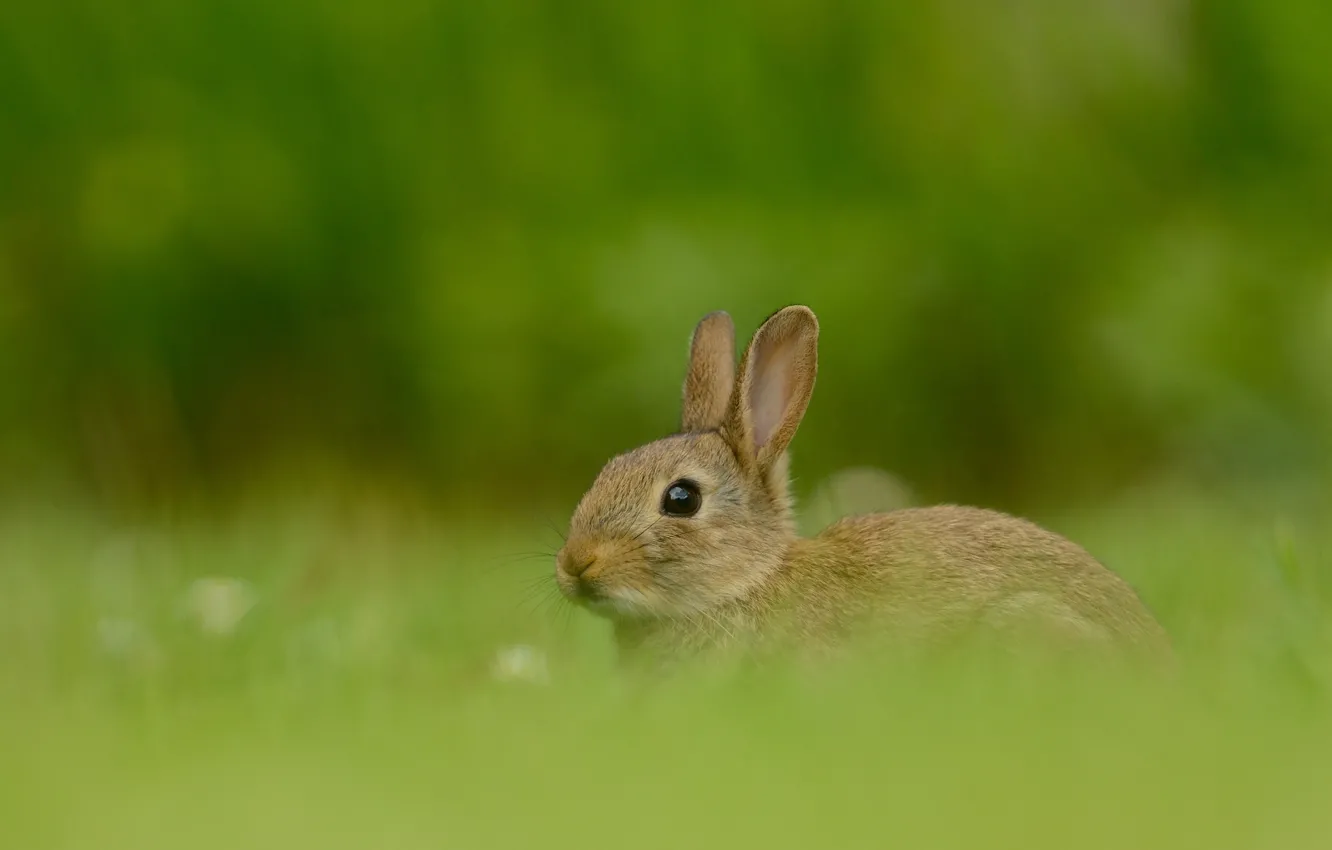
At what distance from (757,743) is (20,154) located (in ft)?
21.4

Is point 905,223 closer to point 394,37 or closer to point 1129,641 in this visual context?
point 394,37

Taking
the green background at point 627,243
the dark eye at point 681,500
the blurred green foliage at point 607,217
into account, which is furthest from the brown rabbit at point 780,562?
the blurred green foliage at point 607,217

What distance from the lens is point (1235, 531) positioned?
596cm

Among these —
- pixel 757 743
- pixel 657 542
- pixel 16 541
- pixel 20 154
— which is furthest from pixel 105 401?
pixel 757 743

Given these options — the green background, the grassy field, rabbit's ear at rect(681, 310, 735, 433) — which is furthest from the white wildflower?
the green background

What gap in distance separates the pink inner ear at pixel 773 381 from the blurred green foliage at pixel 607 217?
10.1ft

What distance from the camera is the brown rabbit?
407 centimetres

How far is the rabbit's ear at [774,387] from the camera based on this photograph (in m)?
4.61

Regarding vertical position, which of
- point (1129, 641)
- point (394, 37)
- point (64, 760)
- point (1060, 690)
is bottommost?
point (64, 760)

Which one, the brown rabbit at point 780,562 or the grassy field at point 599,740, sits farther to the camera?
the brown rabbit at point 780,562

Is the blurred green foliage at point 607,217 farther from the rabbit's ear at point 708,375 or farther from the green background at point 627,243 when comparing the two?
the rabbit's ear at point 708,375

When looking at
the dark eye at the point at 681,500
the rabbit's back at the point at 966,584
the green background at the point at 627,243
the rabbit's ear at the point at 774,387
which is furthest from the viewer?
the green background at the point at 627,243

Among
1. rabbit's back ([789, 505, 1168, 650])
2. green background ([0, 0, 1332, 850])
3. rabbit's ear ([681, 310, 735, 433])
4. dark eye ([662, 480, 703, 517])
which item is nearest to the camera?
rabbit's back ([789, 505, 1168, 650])

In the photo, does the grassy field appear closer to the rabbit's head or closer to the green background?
the rabbit's head
